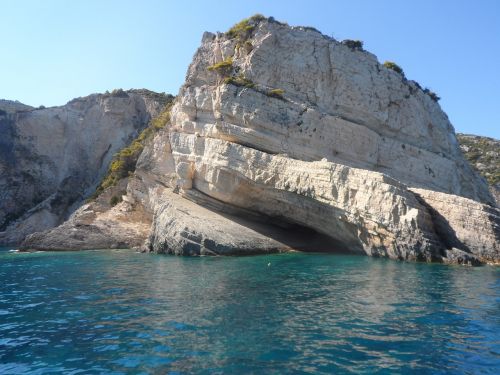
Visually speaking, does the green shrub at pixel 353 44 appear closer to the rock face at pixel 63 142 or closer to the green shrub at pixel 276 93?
the green shrub at pixel 276 93

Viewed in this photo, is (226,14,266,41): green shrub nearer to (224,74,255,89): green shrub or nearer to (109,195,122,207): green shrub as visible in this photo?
(224,74,255,89): green shrub

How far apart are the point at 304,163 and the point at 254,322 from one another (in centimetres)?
1989

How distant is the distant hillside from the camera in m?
61.4

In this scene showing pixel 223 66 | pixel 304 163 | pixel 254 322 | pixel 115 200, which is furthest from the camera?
pixel 115 200

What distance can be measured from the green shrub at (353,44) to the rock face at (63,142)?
31742 mm

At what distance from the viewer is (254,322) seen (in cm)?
1058

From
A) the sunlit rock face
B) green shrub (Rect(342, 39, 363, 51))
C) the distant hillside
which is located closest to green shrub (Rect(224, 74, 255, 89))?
the sunlit rock face

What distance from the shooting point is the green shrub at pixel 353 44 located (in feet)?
129

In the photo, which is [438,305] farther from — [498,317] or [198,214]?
[198,214]

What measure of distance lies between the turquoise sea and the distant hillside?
158ft

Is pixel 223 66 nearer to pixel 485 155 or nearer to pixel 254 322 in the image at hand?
pixel 254 322

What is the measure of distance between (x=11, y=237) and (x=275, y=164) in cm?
3443

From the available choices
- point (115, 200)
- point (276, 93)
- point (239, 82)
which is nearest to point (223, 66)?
point (239, 82)

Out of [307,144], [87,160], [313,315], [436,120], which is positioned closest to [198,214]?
[307,144]
